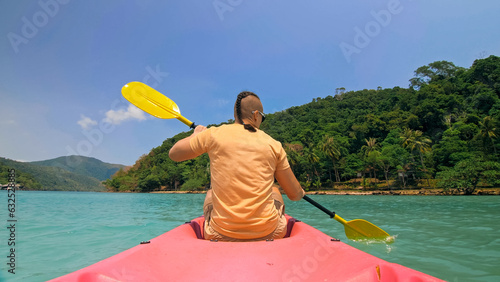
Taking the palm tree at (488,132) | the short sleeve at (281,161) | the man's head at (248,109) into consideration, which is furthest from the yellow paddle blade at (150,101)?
the palm tree at (488,132)

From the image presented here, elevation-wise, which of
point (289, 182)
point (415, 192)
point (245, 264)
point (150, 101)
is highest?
point (150, 101)

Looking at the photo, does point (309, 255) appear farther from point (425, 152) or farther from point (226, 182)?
point (425, 152)

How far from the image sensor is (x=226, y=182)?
65.6 inches

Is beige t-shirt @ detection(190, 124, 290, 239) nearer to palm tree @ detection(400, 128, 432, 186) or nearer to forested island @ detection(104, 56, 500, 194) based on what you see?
forested island @ detection(104, 56, 500, 194)

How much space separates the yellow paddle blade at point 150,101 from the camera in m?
3.27

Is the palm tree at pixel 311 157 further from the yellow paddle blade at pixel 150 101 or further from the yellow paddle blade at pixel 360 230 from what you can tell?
the yellow paddle blade at pixel 150 101

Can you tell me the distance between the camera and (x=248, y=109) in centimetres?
195

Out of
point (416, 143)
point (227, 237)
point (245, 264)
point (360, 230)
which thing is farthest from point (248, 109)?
point (416, 143)

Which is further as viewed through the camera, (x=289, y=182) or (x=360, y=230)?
(x=360, y=230)

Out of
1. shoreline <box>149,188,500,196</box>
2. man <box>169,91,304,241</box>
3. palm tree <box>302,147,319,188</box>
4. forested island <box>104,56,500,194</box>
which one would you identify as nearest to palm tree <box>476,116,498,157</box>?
forested island <box>104,56,500,194</box>

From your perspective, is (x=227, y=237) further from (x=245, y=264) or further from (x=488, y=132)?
(x=488, y=132)

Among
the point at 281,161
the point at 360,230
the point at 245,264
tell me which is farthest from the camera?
the point at 360,230

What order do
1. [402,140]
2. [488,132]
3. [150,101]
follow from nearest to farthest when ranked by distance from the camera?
[150,101]
[488,132]
[402,140]

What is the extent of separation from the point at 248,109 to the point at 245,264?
1.05 m
